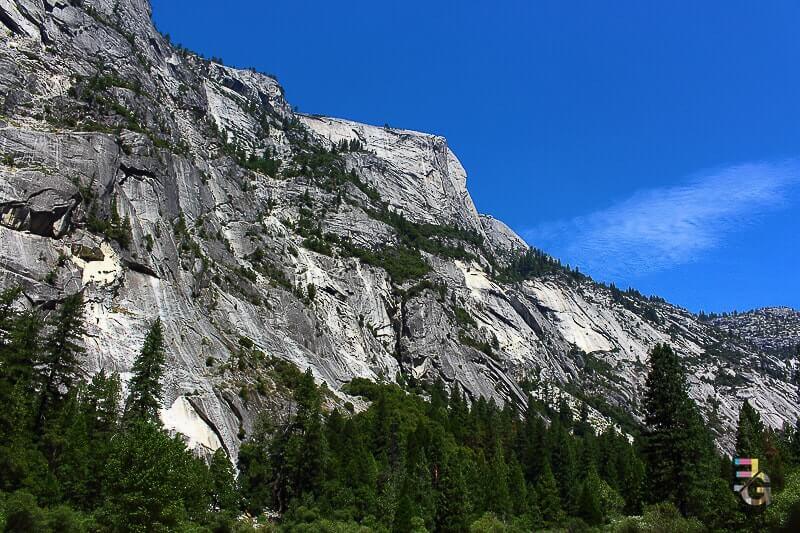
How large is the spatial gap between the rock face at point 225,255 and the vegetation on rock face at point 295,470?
7.51 meters

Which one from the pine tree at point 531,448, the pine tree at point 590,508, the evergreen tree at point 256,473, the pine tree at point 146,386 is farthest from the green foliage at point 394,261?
the pine tree at point 146,386

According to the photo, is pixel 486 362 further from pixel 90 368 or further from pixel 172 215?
pixel 90 368

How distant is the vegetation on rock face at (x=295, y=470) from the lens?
109ft

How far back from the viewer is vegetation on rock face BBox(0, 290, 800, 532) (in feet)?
109

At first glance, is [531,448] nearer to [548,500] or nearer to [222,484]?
[548,500]

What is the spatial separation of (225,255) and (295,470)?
48924 mm

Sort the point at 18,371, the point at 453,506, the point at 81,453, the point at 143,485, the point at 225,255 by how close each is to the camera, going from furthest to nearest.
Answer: the point at 225,255 < the point at 453,506 < the point at 18,371 < the point at 81,453 < the point at 143,485

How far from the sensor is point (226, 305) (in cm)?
8594

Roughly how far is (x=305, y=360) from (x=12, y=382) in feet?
157

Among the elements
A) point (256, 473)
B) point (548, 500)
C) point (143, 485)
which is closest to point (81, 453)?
point (143, 485)

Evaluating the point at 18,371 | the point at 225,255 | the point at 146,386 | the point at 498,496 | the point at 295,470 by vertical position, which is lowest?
the point at 295,470

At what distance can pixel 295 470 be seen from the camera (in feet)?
192

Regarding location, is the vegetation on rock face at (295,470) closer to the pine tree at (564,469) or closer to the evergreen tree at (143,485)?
the evergreen tree at (143,485)

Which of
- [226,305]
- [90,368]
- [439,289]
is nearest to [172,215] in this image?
[226,305]
